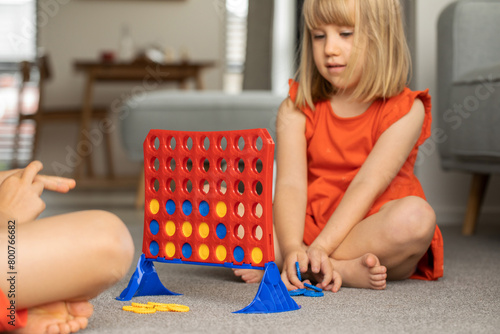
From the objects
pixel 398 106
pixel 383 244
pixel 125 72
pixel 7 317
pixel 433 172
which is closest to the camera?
pixel 7 317

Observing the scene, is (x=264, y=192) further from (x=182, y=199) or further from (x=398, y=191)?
(x=398, y=191)

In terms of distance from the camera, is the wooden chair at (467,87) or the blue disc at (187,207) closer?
→ the blue disc at (187,207)

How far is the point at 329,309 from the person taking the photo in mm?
838

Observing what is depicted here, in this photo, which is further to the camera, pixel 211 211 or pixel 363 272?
pixel 363 272

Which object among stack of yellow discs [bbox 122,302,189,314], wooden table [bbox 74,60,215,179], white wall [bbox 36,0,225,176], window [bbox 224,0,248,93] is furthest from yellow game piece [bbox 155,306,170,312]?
window [bbox 224,0,248,93]

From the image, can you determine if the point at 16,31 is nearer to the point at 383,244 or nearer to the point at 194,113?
the point at 194,113

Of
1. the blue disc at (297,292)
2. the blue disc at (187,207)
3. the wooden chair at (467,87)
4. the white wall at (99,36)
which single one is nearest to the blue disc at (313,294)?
the blue disc at (297,292)

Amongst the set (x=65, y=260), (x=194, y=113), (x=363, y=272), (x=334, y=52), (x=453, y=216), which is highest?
(x=334, y=52)

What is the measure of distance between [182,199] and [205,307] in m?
0.15

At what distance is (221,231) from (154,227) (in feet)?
0.35

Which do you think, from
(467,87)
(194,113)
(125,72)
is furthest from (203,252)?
(125,72)

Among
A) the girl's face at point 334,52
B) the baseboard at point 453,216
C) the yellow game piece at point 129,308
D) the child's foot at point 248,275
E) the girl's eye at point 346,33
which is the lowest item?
the baseboard at point 453,216

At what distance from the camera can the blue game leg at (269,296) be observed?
81cm

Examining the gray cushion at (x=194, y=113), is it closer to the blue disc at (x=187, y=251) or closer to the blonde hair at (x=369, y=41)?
the blonde hair at (x=369, y=41)
